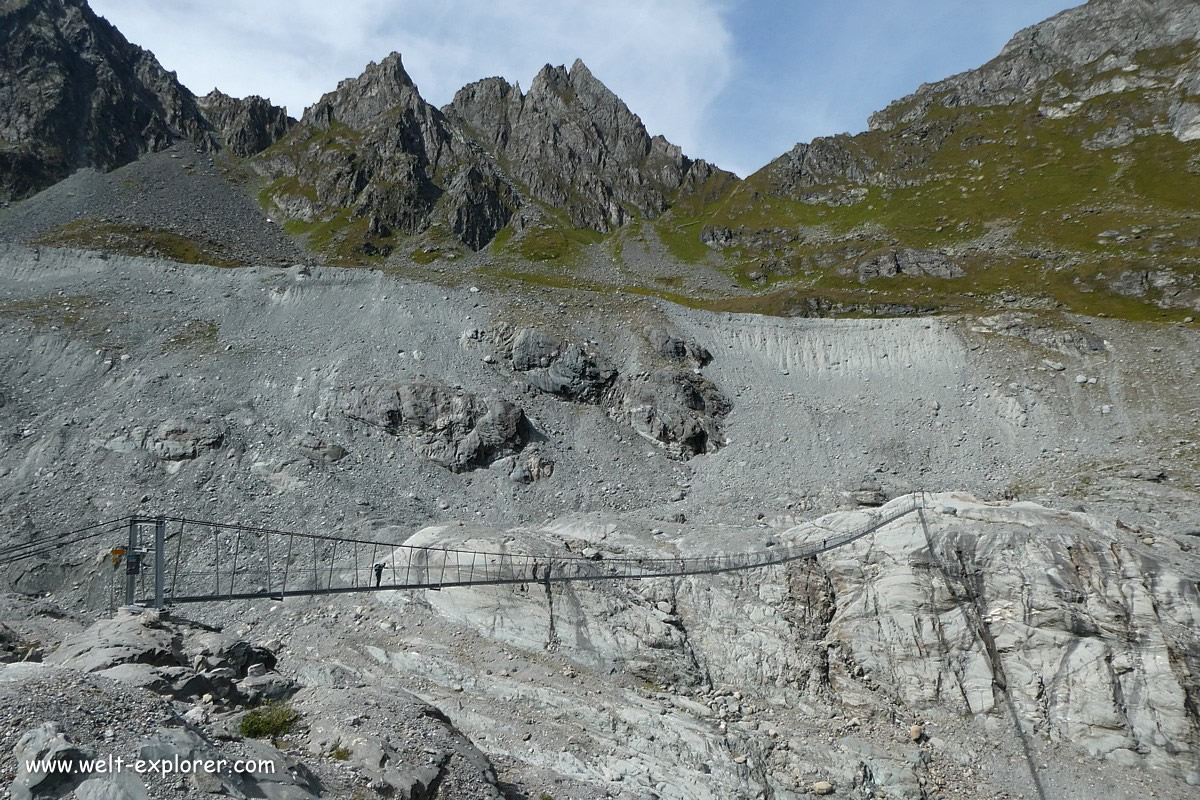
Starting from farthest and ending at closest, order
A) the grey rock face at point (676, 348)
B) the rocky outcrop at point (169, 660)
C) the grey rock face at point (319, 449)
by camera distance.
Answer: the grey rock face at point (676, 348), the grey rock face at point (319, 449), the rocky outcrop at point (169, 660)

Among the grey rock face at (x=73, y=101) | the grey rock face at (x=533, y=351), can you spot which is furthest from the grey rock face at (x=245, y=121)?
the grey rock face at (x=533, y=351)

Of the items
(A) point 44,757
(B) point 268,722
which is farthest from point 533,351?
(A) point 44,757

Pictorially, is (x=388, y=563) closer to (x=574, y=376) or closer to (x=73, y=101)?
(x=574, y=376)

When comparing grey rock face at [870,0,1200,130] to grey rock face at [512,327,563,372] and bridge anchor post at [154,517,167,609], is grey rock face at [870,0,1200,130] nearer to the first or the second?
grey rock face at [512,327,563,372]

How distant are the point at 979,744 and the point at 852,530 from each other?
949 centimetres

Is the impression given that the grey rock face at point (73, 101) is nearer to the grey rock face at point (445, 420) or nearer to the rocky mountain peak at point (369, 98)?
the rocky mountain peak at point (369, 98)

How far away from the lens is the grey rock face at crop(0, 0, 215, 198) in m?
100

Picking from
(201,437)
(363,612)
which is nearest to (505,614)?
(363,612)

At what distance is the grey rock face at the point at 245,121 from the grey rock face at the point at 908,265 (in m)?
125

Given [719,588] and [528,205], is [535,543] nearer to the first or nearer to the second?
[719,588]

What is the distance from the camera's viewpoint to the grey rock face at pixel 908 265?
279 ft

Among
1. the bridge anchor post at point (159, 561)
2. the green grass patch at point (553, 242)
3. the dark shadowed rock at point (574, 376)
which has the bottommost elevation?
the bridge anchor post at point (159, 561)

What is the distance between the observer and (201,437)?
36062mm

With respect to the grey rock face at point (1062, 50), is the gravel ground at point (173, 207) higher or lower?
lower
